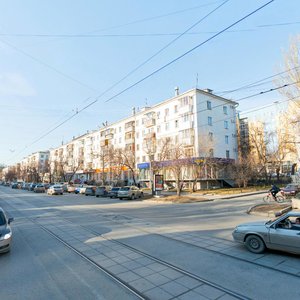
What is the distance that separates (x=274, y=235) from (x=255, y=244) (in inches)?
25.0

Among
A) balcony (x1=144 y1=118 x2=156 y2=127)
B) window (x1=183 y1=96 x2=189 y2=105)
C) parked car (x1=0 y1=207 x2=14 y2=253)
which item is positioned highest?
window (x1=183 y1=96 x2=189 y2=105)

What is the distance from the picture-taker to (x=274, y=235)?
6.98 metres

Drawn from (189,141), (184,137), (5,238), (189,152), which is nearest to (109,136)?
(184,137)

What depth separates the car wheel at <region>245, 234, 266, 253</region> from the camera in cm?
720

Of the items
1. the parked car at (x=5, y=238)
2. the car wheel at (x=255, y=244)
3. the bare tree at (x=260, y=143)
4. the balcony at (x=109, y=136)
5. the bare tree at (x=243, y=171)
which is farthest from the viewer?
the balcony at (x=109, y=136)

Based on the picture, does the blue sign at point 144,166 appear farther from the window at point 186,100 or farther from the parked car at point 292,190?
the parked car at point 292,190

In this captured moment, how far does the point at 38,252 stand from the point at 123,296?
3.89 meters

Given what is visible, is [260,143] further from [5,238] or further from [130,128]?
[5,238]

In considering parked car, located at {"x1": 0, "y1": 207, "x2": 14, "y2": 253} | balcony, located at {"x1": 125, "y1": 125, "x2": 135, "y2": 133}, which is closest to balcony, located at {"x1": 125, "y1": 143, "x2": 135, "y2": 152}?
balcony, located at {"x1": 125, "y1": 125, "x2": 135, "y2": 133}

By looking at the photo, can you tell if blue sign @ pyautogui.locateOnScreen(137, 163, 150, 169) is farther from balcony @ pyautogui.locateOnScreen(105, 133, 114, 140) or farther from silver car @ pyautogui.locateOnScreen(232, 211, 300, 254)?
silver car @ pyautogui.locateOnScreen(232, 211, 300, 254)

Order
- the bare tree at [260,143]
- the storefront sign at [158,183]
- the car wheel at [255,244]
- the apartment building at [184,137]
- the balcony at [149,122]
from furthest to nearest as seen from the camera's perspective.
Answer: the balcony at [149,122], the bare tree at [260,143], the apartment building at [184,137], the storefront sign at [158,183], the car wheel at [255,244]

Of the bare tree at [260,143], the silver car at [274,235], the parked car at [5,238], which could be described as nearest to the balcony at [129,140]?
the bare tree at [260,143]

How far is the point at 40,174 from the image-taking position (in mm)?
95188

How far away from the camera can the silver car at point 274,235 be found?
22.0 ft
